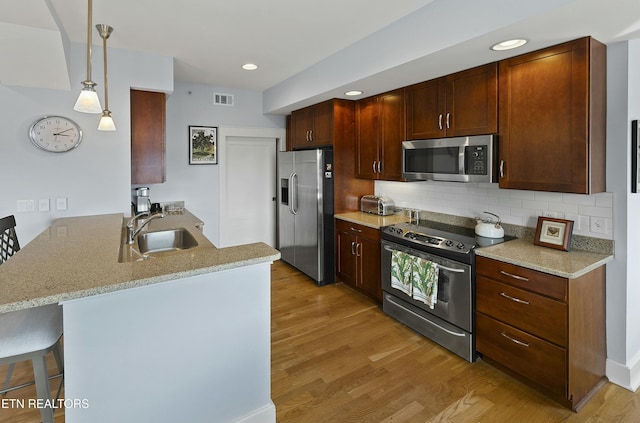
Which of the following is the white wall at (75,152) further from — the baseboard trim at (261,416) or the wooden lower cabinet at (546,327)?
the wooden lower cabinet at (546,327)

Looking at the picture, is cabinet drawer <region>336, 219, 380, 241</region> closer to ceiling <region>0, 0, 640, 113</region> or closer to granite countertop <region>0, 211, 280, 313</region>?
ceiling <region>0, 0, 640, 113</region>

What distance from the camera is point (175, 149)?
4508 millimetres

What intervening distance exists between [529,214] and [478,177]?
1.75ft

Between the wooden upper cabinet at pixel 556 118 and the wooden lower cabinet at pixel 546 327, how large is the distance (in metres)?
0.63

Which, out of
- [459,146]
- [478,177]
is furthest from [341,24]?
[478,177]

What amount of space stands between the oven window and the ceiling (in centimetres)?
65

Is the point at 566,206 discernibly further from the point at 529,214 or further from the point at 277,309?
the point at 277,309

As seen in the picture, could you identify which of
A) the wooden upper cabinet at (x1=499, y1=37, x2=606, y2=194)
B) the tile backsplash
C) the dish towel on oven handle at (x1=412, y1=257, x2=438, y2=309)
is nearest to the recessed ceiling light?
the wooden upper cabinet at (x1=499, y1=37, x2=606, y2=194)

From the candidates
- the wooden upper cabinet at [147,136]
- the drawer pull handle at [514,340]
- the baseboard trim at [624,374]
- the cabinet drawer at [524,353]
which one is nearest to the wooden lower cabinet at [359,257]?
the cabinet drawer at [524,353]

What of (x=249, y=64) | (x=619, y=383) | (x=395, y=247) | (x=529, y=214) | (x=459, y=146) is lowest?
(x=619, y=383)

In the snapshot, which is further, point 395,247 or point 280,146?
point 280,146

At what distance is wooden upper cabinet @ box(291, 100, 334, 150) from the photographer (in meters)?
4.12

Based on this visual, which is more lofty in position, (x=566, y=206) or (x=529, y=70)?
(x=529, y=70)

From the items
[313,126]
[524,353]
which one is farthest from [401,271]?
[313,126]
